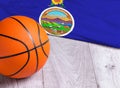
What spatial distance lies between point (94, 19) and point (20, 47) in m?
0.54

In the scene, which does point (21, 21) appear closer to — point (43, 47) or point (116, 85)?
point (43, 47)

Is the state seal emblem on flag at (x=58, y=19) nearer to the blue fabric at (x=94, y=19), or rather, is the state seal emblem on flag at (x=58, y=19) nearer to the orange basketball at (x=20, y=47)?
the blue fabric at (x=94, y=19)

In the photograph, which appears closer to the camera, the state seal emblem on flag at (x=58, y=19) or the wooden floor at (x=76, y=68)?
the wooden floor at (x=76, y=68)

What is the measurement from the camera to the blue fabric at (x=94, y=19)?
133 cm

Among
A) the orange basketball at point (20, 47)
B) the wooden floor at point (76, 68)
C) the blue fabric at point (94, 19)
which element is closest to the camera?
the orange basketball at point (20, 47)

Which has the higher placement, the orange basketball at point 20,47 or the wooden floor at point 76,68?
the orange basketball at point 20,47

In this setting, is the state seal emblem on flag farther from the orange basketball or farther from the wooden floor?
the orange basketball

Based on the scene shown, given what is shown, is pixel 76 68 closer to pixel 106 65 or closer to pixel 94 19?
pixel 106 65

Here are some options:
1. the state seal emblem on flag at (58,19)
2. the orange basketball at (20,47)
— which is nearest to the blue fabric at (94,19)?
the state seal emblem on flag at (58,19)

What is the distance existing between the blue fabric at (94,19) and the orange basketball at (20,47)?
369 mm

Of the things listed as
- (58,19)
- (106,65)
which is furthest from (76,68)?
(58,19)

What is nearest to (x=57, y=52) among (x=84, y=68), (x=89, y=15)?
(x=84, y=68)

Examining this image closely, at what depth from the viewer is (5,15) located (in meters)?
1.38

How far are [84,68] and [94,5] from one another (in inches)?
14.2
